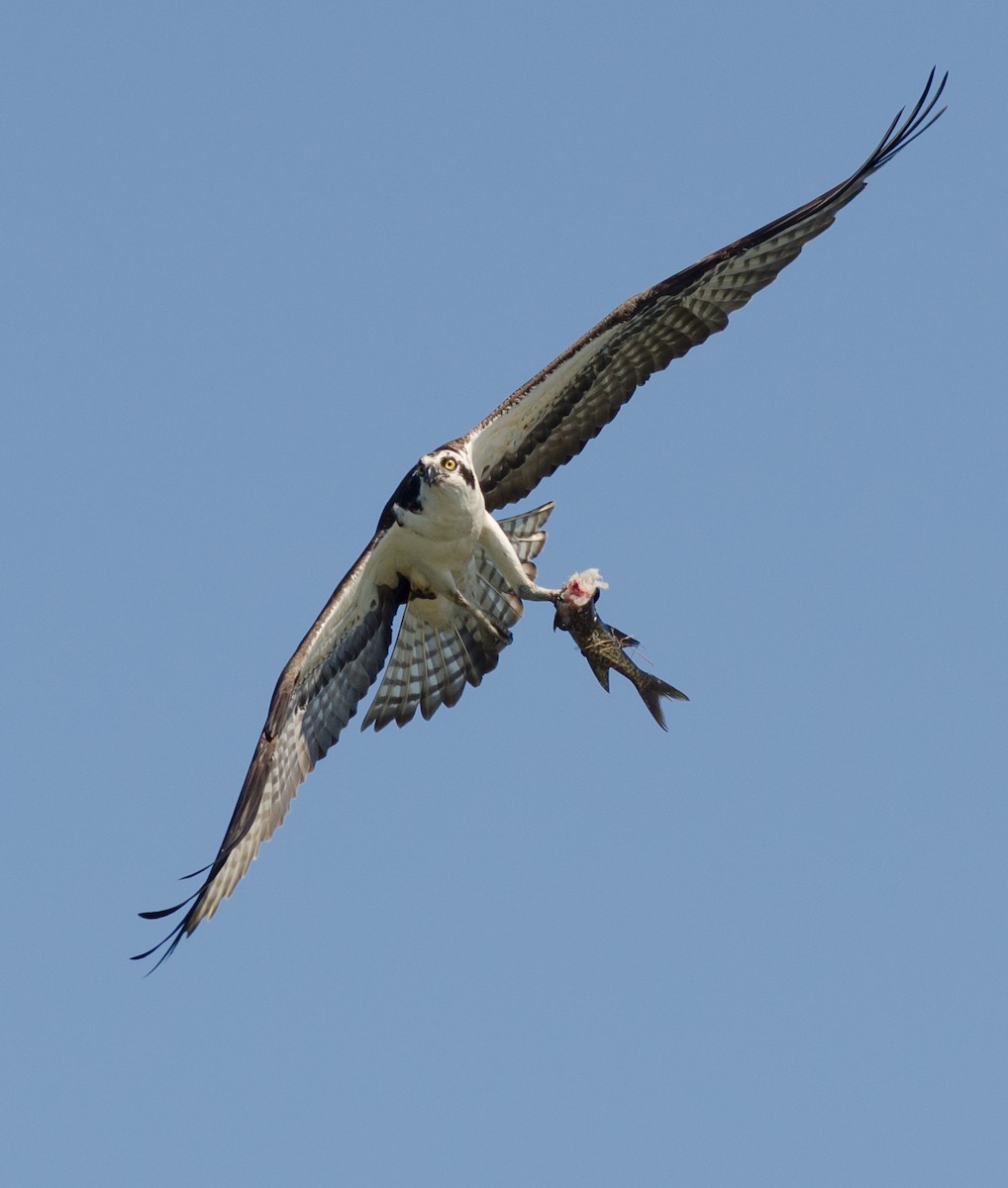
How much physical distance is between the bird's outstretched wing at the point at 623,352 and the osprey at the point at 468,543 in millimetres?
10

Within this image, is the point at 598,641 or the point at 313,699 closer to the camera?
the point at 598,641

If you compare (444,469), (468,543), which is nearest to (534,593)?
(468,543)

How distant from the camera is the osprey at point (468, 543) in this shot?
1498 centimetres

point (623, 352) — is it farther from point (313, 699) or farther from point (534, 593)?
point (313, 699)

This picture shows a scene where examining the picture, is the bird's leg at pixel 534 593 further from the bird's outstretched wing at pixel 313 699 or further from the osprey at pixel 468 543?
the bird's outstretched wing at pixel 313 699

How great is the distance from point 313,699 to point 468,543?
1599mm

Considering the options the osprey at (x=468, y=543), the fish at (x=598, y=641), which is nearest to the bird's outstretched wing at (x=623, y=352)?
the osprey at (x=468, y=543)

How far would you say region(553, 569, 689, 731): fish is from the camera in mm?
14562

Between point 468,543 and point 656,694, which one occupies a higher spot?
point 468,543

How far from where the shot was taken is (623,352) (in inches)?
612

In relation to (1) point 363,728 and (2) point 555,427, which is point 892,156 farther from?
(1) point 363,728

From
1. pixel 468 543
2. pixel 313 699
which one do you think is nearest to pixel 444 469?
pixel 468 543

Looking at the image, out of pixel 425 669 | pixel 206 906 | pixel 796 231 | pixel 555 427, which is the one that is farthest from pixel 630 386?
pixel 206 906

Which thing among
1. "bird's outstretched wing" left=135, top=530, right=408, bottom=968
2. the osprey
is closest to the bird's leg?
the osprey
